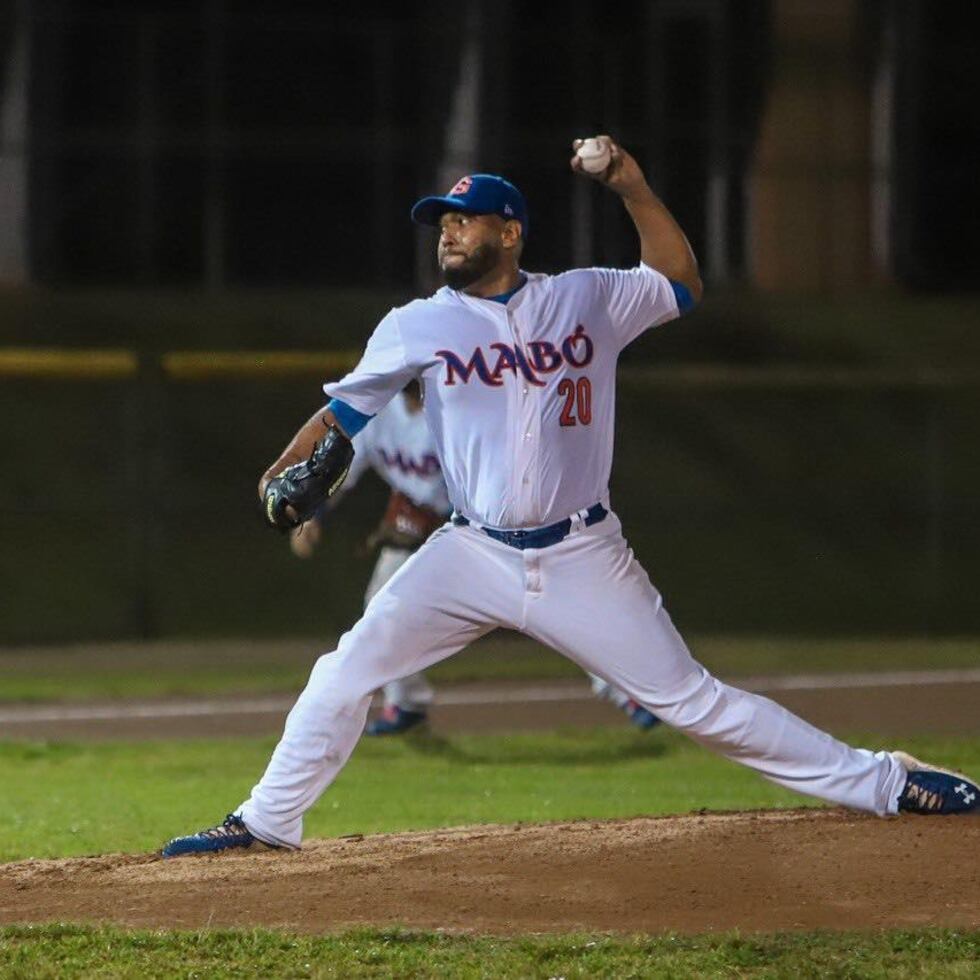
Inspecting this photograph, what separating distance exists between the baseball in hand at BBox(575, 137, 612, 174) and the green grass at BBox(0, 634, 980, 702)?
23.7 ft

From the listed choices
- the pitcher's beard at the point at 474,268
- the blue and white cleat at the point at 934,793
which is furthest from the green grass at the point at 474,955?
the pitcher's beard at the point at 474,268

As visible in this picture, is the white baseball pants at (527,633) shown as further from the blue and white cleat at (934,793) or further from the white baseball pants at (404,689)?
the white baseball pants at (404,689)

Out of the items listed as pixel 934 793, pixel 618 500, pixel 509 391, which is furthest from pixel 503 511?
pixel 618 500

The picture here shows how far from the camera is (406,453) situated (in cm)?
1030

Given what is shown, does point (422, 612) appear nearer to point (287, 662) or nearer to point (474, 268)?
point (474, 268)

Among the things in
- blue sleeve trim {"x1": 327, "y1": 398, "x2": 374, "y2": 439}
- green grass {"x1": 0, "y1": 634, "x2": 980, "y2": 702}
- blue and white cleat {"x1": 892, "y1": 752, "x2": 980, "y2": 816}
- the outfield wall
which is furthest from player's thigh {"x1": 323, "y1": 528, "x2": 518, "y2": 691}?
the outfield wall

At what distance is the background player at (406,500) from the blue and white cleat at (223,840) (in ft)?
13.2

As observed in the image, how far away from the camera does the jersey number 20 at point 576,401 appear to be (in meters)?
6.00

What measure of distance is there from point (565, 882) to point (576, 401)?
53.4 inches

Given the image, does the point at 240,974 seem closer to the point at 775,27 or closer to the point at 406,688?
the point at 406,688

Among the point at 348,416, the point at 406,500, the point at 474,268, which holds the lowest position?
the point at 406,500

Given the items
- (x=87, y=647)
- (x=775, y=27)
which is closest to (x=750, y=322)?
(x=775, y=27)

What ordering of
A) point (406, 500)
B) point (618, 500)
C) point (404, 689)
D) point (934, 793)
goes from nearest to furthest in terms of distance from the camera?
point (934, 793)
point (404, 689)
point (406, 500)
point (618, 500)

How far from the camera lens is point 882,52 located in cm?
2466
